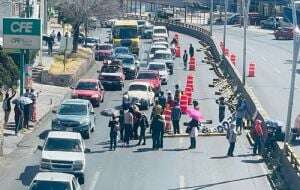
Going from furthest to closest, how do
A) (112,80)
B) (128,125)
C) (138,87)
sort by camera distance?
(112,80), (138,87), (128,125)

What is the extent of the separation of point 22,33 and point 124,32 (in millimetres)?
33597

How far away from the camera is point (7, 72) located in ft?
161

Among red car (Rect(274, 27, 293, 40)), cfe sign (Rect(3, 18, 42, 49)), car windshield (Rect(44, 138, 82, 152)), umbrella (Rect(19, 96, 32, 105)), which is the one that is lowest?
car windshield (Rect(44, 138, 82, 152))

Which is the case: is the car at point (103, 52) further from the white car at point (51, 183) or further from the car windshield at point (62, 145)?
the white car at point (51, 183)

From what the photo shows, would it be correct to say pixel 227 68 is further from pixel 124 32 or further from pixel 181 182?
pixel 181 182

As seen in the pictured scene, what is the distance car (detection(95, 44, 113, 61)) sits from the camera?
71188 mm

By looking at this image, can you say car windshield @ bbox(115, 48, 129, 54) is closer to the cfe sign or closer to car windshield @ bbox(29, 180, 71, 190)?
the cfe sign

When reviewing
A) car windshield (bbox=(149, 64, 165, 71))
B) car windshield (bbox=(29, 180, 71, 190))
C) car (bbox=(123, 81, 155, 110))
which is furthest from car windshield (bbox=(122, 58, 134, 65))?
car windshield (bbox=(29, 180, 71, 190))

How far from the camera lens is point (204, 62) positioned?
2820 inches

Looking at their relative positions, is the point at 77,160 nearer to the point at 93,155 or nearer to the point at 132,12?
the point at 93,155

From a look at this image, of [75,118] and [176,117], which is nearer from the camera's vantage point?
[75,118]

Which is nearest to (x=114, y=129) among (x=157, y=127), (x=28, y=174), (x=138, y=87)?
(x=157, y=127)

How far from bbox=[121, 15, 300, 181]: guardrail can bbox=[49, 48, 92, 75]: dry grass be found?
365 inches

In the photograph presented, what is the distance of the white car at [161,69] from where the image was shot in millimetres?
59469
